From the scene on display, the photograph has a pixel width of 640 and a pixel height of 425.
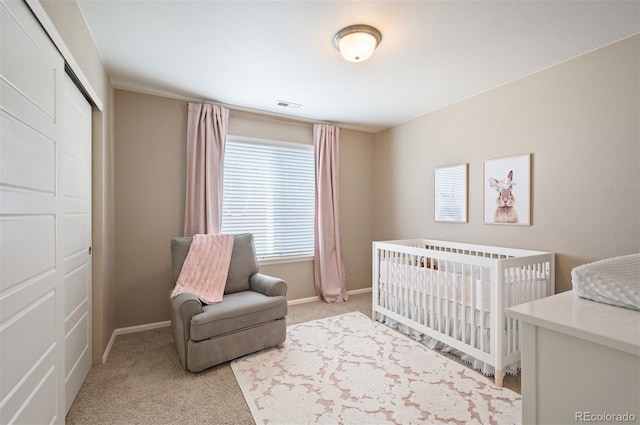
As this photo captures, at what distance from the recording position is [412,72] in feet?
8.39

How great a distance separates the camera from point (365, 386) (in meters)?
2.00

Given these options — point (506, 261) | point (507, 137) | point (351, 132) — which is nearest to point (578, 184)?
point (507, 137)

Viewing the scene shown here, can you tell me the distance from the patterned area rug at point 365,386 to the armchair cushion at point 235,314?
0.29 meters

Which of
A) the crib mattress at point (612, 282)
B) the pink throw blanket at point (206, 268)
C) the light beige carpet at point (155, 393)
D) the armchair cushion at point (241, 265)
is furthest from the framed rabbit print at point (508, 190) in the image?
the pink throw blanket at point (206, 268)

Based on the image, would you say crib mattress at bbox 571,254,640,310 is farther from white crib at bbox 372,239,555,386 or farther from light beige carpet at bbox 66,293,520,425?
light beige carpet at bbox 66,293,520,425

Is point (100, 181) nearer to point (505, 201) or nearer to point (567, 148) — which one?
point (505, 201)

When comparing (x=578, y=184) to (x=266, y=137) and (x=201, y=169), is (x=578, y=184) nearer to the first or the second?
(x=266, y=137)

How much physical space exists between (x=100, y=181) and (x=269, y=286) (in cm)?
157

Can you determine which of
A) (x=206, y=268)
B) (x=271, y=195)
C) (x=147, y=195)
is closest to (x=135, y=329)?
(x=206, y=268)

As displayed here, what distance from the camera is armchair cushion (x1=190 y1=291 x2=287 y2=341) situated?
2.14 metres

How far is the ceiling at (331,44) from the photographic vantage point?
1.77 meters

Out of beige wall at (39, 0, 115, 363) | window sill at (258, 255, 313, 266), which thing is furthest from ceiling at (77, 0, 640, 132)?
window sill at (258, 255, 313, 266)

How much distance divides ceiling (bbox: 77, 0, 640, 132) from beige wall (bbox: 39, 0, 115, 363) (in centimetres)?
14

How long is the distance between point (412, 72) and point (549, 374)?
2420 millimetres
